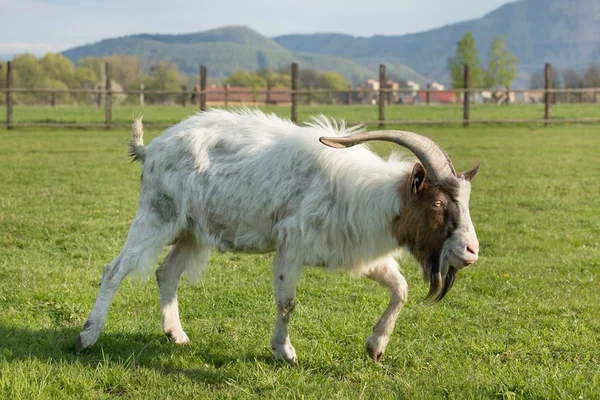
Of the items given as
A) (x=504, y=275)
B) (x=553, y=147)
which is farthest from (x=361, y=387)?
(x=553, y=147)

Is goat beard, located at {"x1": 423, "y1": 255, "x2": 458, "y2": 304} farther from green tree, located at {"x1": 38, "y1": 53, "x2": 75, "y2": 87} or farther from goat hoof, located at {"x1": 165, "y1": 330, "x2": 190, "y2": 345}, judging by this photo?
green tree, located at {"x1": 38, "y1": 53, "x2": 75, "y2": 87}

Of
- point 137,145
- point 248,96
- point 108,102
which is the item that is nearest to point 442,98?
point 248,96

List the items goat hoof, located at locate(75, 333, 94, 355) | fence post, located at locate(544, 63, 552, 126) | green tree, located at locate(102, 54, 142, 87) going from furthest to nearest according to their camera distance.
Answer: green tree, located at locate(102, 54, 142, 87)
fence post, located at locate(544, 63, 552, 126)
goat hoof, located at locate(75, 333, 94, 355)

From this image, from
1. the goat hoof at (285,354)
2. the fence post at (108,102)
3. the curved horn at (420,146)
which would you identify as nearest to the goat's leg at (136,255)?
the goat hoof at (285,354)

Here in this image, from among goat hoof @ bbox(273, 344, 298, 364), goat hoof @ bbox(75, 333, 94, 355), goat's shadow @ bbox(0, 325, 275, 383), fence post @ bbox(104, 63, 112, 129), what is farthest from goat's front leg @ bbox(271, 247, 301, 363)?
fence post @ bbox(104, 63, 112, 129)

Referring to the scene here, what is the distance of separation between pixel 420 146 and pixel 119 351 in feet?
7.62

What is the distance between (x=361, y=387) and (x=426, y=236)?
38.7 inches

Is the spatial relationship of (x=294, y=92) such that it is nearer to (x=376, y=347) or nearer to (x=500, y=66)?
(x=376, y=347)

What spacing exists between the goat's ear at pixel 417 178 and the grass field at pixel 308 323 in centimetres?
111

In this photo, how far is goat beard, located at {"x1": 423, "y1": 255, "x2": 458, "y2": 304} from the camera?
14.4ft

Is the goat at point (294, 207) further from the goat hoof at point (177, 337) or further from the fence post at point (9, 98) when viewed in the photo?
the fence post at point (9, 98)

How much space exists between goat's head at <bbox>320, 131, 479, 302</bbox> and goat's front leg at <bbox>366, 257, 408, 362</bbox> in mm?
335

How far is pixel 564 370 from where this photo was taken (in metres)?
4.25

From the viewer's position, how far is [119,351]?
185 inches
